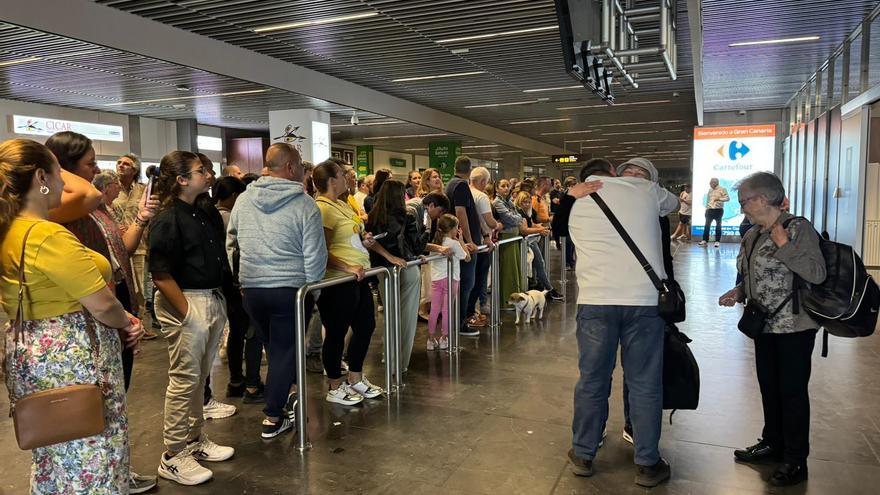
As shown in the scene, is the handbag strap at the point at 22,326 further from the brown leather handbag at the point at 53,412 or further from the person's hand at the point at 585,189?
the person's hand at the point at 585,189

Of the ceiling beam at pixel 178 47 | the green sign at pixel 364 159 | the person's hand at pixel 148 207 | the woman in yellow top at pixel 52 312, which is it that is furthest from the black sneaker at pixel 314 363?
the green sign at pixel 364 159

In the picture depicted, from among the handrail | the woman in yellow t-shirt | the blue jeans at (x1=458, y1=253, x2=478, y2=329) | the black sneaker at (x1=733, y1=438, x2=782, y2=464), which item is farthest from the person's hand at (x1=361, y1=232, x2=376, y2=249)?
the black sneaker at (x1=733, y1=438, x2=782, y2=464)

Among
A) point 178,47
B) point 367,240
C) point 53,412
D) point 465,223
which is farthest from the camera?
point 178,47

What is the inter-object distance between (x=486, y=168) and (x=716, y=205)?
9.33m

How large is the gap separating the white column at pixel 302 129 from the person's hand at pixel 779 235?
1055 centimetres

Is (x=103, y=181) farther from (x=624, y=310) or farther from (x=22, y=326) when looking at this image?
(x=624, y=310)

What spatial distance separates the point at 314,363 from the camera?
200 inches

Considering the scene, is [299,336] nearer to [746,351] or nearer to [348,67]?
[746,351]

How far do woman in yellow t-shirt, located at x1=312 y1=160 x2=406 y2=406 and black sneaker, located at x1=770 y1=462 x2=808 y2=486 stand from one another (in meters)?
2.38

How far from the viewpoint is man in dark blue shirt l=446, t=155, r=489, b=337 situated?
5.91 meters

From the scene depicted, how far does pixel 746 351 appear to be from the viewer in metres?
5.41

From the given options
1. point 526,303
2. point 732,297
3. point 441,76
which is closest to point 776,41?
point 441,76

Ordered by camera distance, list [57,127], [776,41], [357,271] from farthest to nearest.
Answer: [57,127]
[776,41]
[357,271]

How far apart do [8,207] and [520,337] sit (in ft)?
15.4
